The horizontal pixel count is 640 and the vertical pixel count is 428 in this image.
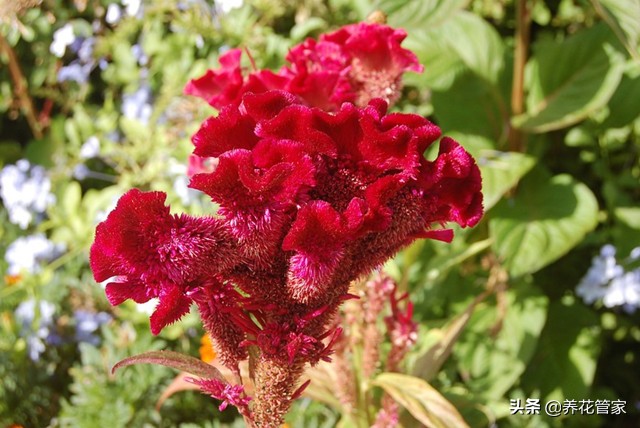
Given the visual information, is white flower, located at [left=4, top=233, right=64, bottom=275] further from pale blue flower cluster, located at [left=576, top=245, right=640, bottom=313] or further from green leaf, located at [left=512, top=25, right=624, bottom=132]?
pale blue flower cluster, located at [left=576, top=245, right=640, bottom=313]

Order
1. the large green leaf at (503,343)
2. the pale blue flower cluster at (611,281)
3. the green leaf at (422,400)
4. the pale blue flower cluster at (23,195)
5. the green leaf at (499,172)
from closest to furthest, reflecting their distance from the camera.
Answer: the green leaf at (422,400) < the green leaf at (499,172) < the large green leaf at (503,343) < the pale blue flower cluster at (611,281) < the pale blue flower cluster at (23,195)

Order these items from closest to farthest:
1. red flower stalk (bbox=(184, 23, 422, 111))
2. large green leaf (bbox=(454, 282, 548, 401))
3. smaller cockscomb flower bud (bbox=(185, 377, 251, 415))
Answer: smaller cockscomb flower bud (bbox=(185, 377, 251, 415)), red flower stalk (bbox=(184, 23, 422, 111)), large green leaf (bbox=(454, 282, 548, 401))

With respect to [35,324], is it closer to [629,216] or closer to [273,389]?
[273,389]

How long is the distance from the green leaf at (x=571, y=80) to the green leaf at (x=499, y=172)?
0.08 m

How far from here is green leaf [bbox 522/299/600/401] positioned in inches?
70.8

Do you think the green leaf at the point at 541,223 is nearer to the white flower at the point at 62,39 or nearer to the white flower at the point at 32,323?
the white flower at the point at 32,323

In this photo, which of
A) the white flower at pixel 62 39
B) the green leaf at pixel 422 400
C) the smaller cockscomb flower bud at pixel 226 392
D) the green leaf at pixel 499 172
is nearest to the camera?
the smaller cockscomb flower bud at pixel 226 392

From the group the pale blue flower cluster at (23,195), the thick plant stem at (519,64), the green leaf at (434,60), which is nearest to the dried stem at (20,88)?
the pale blue flower cluster at (23,195)

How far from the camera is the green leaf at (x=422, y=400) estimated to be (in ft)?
3.55

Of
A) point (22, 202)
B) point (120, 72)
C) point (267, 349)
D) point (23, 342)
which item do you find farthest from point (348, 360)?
point (120, 72)

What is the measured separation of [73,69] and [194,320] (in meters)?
1.24

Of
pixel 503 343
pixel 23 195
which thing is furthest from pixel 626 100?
pixel 23 195

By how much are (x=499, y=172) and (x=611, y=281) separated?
0.47 m

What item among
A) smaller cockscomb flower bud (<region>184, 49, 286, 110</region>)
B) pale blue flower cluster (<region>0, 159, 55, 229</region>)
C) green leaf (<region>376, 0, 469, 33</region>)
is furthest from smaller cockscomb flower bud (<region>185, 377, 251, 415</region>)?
pale blue flower cluster (<region>0, 159, 55, 229</region>)
